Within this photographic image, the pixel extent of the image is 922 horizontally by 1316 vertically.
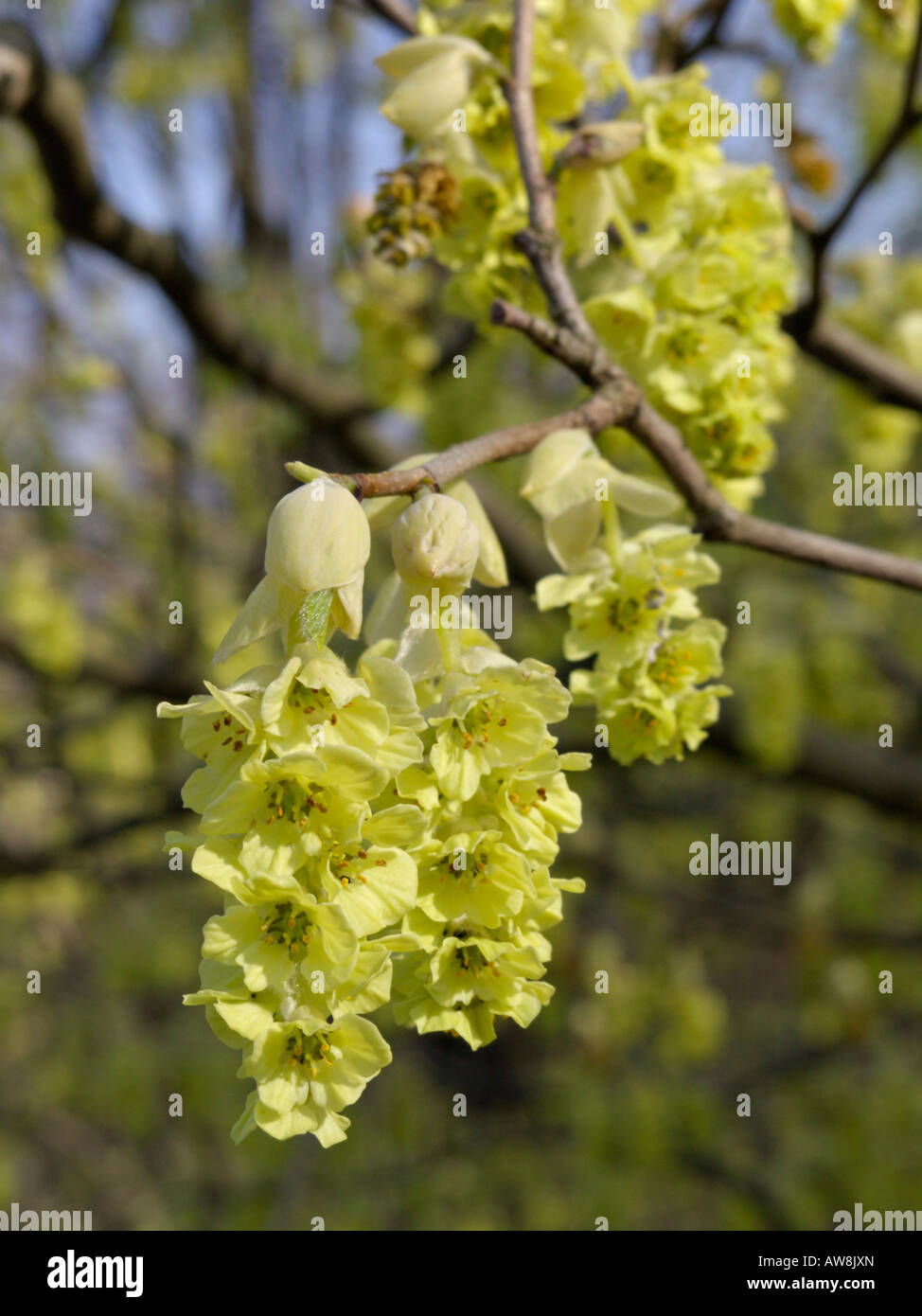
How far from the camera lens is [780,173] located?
9.47 feet

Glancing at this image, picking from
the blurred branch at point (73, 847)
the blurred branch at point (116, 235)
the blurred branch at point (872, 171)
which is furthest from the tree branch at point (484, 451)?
the blurred branch at point (73, 847)

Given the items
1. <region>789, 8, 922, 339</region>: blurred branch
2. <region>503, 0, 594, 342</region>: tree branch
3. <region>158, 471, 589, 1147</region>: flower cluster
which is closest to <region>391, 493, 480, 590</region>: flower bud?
<region>158, 471, 589, 1147</region>: flower cluster

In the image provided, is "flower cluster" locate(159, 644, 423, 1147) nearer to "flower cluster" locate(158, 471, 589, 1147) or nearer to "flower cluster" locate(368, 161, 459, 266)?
"flower cluster" locate(158, 471, 589, 1147)

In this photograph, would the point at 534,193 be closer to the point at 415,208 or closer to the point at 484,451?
the point at 415,208

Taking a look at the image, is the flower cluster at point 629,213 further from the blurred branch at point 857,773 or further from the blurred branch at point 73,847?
the blurred branch at point 73,847

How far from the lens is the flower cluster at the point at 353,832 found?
73 cm

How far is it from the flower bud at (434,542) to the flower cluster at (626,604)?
19cm

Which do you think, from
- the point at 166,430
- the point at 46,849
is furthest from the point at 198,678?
the point at 166,430

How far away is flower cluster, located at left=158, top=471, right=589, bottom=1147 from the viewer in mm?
732

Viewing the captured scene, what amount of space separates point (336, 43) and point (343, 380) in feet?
4.61

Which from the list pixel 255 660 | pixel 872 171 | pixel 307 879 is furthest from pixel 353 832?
pixel 255 660

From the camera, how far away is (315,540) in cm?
76
